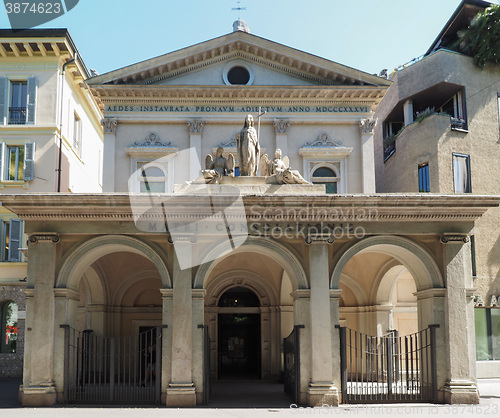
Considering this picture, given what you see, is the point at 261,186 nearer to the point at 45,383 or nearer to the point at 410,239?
the point at 410,239

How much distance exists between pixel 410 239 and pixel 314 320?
3.25 m

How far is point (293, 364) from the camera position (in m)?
16.1

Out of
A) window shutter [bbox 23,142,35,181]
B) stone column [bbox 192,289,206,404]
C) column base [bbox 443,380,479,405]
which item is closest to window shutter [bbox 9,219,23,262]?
window shutter [bbox 23,142,35,181]

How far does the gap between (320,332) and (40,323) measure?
22.8 ft

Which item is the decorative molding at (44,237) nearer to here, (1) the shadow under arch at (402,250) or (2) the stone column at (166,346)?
(2) the stone column at (166,346)

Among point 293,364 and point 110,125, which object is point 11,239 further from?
point 293,364

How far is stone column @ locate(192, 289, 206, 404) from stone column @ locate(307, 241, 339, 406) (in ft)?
8.80

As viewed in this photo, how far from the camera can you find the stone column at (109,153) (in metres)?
24.5

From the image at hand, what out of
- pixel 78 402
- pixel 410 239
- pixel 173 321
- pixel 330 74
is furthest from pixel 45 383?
pixel 330 74

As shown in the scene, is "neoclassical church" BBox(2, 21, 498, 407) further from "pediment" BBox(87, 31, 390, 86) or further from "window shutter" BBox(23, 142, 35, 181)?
"window shutter" BBox(23, 142, 35, 181)

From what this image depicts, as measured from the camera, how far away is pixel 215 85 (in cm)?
2436

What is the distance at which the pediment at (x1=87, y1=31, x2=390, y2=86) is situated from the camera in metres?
24.5

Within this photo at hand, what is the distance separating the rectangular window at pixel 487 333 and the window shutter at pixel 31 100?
20.0 m

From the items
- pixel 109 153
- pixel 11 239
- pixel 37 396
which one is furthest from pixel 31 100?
pixel 37 396
